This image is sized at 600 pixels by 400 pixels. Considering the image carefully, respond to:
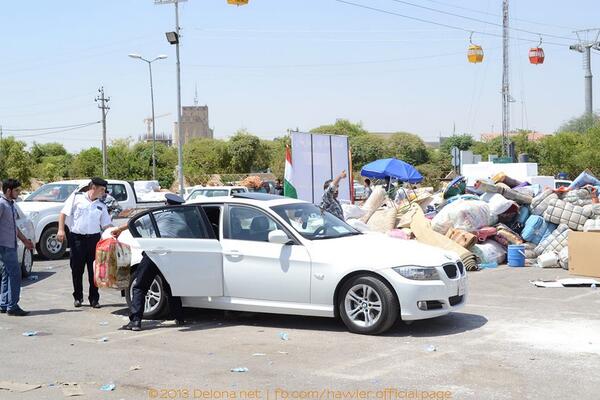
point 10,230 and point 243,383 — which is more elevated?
point 10,230

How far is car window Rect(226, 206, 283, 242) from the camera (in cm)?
899

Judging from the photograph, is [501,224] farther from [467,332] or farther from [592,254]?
[467,332]

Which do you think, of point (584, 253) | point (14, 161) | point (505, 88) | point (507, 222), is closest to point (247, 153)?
point (14, 161)

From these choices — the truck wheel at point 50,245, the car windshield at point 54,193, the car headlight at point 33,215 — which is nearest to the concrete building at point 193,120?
the car windshield at point 54,193

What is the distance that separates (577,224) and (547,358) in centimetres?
873

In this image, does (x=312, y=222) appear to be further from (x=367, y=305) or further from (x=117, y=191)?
(x=117, y=191)

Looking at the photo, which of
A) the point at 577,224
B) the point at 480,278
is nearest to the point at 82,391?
the point at 480,278

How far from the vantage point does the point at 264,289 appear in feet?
28.9

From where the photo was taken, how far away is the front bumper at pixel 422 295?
8.09 m

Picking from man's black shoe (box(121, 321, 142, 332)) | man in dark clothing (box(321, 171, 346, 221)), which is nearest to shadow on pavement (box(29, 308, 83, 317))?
man's black shoe (box(121, 321, 142, 332))

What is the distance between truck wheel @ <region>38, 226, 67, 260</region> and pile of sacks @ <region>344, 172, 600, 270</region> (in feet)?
23.6

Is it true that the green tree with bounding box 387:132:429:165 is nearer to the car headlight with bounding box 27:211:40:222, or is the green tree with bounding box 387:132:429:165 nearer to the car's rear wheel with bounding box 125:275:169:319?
the car headlight with bounding box 27:211:40:222

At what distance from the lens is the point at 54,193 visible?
18266 millimetres

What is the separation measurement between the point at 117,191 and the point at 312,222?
36.6 ft
